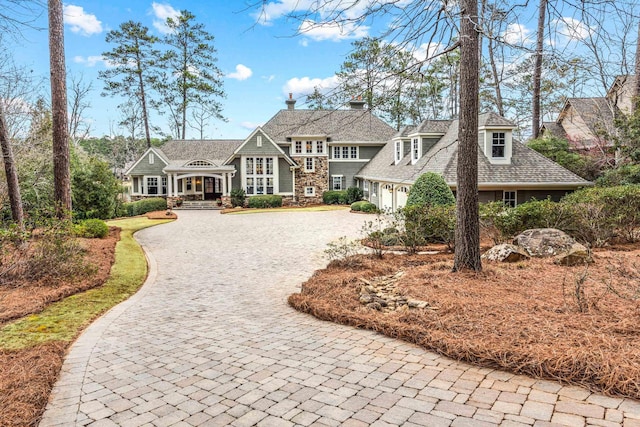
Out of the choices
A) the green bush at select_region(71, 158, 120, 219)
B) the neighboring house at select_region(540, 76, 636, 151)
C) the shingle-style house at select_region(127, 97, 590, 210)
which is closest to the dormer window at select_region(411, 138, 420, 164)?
the shingle-style house at select_region(127, 97, 590, 210)

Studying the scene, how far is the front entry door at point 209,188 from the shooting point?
3634 cm

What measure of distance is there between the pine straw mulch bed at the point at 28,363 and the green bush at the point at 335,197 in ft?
82.0

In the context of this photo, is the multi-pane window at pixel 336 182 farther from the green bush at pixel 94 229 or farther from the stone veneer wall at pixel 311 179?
the green bush at pixel 94 229

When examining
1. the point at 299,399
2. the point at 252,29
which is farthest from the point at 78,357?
the point at 252,29

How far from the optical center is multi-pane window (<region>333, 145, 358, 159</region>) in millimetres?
34188

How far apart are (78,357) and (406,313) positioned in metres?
4.18

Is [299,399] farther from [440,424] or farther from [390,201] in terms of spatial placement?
[390,201]

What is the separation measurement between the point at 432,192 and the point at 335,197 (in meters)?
18.5

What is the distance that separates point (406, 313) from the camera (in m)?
5.82

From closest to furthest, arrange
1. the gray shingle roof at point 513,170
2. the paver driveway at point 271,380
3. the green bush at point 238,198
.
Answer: the paver driveway at point 271,380
the gray shingle roof at point 513,170
the green bush at point 238,198

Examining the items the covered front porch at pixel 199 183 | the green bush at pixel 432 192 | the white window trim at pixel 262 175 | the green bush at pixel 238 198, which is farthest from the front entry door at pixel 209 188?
the green bush at pixel 432 192

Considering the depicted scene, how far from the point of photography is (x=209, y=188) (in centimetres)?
3662

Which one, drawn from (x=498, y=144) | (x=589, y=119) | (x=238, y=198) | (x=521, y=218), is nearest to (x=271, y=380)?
(x=521, y=218)

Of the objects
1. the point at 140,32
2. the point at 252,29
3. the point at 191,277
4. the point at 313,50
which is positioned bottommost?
the point at 191,277
